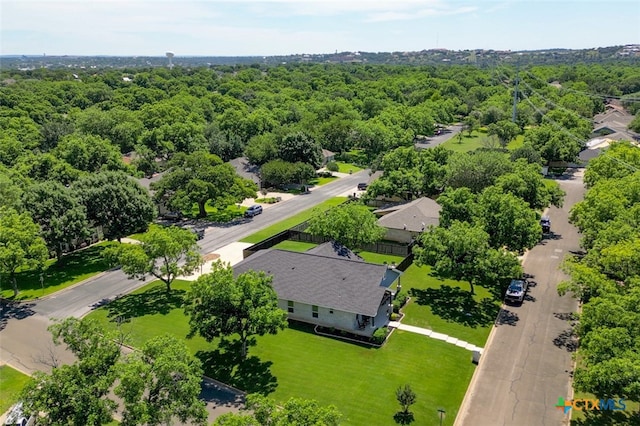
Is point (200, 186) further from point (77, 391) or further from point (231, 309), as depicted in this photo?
point (77, 391)

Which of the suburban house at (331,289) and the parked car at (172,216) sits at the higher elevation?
the suburban house at (331,289)

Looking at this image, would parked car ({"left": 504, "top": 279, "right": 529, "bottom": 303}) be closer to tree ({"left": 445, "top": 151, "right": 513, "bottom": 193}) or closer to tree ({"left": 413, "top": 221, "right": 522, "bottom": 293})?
tree ({"left": 413, "top": 221, "right": 522, "bottom": 293})

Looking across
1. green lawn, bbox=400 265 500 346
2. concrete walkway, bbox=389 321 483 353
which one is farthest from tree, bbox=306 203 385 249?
concrete walkway, bbox=389 321 483 353

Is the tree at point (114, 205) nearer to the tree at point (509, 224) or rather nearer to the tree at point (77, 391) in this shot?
the tree at point (77, 391)

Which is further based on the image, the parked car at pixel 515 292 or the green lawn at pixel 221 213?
the green lawn at pixel 221 213

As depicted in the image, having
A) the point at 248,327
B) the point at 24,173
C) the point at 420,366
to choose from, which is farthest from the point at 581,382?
the point at 24,173

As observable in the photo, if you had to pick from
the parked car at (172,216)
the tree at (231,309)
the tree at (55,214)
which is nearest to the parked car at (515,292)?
the tree at (231,309)

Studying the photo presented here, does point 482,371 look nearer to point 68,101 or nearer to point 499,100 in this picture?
point 499,100
